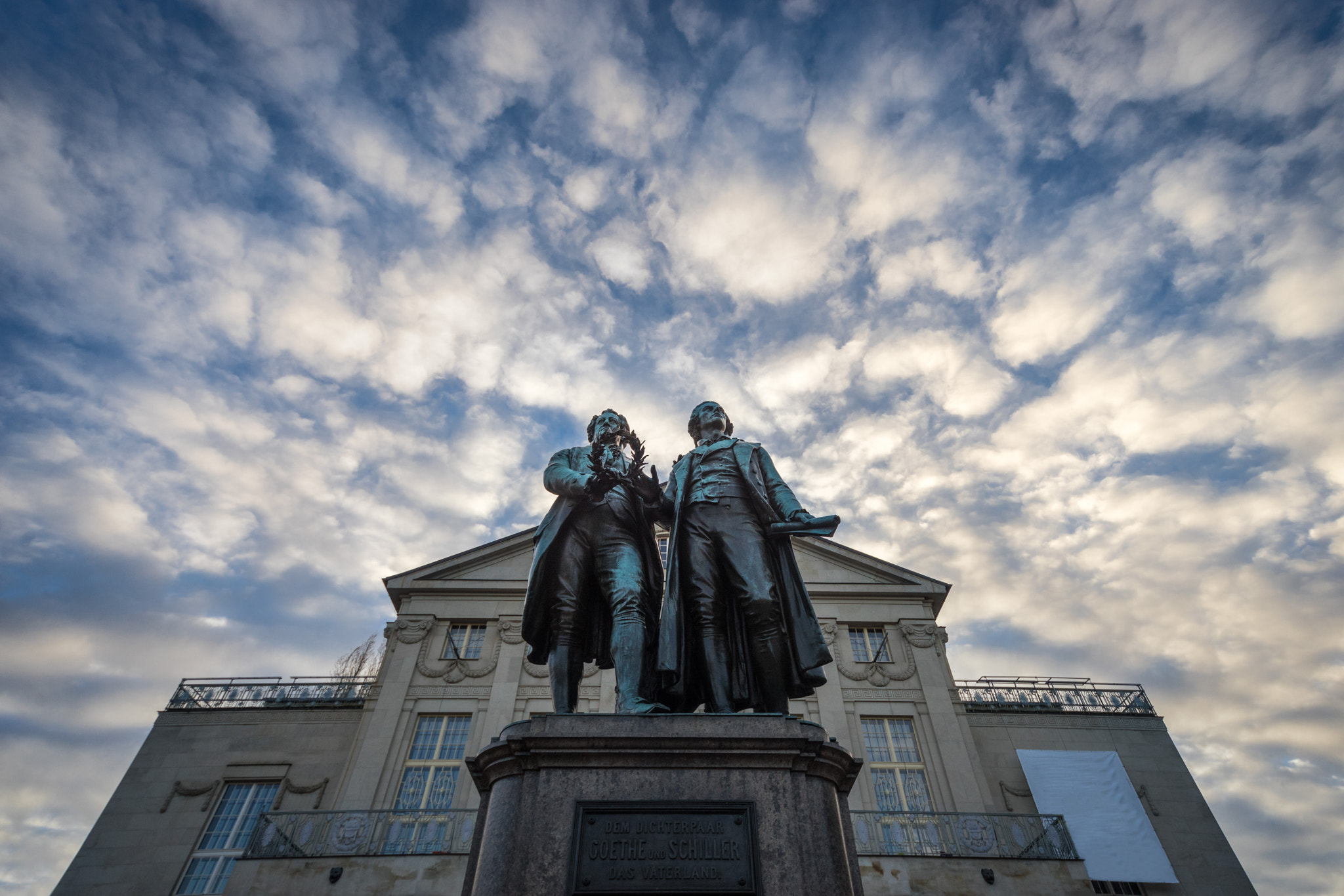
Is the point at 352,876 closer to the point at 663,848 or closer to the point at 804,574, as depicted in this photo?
the point at 663,848

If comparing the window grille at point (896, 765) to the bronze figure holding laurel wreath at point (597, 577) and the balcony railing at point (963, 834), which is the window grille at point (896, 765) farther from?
the bronze figure holding laurel wreath at point (597, 577)

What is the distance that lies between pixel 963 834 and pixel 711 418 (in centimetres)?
1485

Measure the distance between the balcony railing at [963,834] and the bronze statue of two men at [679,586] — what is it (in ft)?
42.1

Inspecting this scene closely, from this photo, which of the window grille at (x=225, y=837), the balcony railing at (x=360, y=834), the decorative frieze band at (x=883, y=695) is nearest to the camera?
the balcony railing at (x=360, y=834)

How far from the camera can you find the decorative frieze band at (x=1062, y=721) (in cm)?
2053

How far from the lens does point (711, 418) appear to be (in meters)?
6.58

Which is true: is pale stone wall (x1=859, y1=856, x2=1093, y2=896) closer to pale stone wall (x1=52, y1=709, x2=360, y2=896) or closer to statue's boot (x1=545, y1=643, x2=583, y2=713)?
statue's boot (x1=545, y1=643, x2=583, y2=713)

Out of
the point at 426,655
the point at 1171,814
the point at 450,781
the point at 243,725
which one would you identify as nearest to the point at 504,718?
the point at 450,781

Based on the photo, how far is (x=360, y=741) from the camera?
63.9 feet

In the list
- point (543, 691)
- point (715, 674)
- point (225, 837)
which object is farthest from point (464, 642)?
point (715, 674)

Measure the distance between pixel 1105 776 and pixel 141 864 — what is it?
25.8m

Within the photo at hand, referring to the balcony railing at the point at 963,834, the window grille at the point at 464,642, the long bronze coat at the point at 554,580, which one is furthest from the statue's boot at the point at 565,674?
the window grille at the point at 464,642

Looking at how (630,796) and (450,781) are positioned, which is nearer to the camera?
(630,796)

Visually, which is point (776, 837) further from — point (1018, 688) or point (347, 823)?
point (1018, 688)
